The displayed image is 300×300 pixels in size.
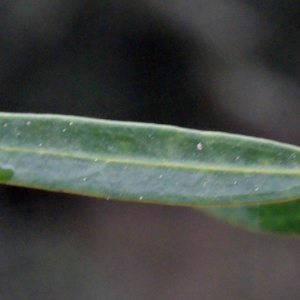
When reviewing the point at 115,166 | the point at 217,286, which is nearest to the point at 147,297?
the point at 217,286

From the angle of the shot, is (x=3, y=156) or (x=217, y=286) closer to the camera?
(x=3, y=156)

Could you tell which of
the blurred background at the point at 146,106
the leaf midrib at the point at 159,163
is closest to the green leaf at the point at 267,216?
the leaf midrib at the point at 159,163

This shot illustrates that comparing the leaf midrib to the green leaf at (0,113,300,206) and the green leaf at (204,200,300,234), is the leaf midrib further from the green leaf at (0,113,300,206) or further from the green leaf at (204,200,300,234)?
the green leaf at (204,200,300,234)

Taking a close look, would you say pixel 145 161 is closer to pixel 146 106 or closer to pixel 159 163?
pixel 159 163

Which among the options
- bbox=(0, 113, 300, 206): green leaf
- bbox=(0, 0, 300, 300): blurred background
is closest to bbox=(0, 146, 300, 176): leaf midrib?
bbox=(0, 113, 300, 206): green leaf

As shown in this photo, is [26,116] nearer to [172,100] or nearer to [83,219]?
[172,100]

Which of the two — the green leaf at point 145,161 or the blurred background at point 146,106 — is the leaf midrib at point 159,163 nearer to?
the green leaf at point 145,161

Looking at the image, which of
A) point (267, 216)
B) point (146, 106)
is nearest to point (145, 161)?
point (267, 216)
